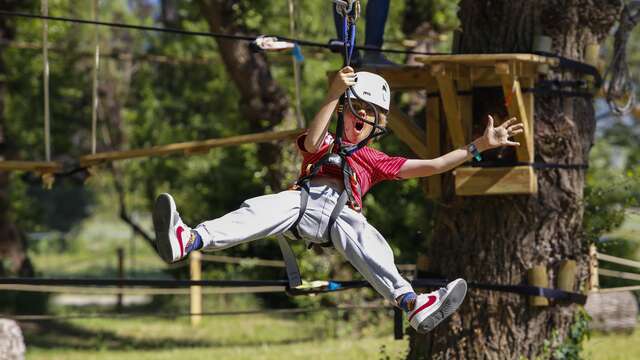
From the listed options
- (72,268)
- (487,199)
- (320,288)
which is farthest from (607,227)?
(72,268)

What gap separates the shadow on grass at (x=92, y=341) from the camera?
12.6 m

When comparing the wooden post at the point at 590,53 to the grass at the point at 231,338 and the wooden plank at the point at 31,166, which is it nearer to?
the grass at the point at 231,338

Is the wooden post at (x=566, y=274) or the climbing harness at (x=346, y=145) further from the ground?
the climbing harness at (x=346, y=145)

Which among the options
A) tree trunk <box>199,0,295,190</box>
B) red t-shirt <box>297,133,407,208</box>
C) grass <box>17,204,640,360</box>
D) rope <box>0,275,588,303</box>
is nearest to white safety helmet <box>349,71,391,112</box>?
red t-shirt <box>297,133,407,208</box>

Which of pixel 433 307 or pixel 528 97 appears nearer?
pixel 433 307

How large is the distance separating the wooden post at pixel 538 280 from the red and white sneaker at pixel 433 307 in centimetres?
205

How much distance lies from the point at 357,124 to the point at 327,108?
1.14 ft

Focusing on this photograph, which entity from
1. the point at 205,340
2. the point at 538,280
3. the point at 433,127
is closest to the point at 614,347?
the point at 538,280

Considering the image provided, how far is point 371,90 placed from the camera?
15.8 feet

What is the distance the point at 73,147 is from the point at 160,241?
18.5 m

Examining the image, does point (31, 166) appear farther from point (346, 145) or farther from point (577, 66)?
point (577, 66)

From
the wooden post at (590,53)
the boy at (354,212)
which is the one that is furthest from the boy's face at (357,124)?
the wooden post at (590,53)

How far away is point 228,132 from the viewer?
657 inches

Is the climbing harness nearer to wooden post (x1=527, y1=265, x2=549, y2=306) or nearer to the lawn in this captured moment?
wooden post (x1=527, y1=265, x2=549, y2=306)
